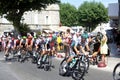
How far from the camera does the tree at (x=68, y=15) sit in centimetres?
10931

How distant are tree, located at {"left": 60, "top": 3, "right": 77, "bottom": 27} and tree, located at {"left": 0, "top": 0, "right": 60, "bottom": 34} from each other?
56792 mm

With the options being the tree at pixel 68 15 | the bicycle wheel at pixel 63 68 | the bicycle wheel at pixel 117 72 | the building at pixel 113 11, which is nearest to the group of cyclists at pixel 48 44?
the bicycle wheel at pixel 63 68

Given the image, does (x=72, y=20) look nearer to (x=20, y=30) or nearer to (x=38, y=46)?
(x=20, y=30)

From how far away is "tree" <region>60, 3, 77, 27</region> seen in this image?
10931 centimetres

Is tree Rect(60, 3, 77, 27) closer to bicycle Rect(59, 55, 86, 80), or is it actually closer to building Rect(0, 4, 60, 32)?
building Rect(0, 4, 60, 32)

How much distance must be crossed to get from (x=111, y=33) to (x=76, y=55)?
35.9 m

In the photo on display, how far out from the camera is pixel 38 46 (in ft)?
78.6

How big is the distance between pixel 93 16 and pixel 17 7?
5122cm

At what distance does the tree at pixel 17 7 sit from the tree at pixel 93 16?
160 ft

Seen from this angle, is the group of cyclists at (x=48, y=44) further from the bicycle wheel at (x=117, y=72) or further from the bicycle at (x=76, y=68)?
the bicycle wheel at (x=117, y=72)

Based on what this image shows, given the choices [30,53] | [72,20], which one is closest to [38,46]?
[30,53]

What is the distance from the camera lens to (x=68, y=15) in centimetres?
11056

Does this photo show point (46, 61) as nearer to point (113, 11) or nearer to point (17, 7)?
point (17, 7)

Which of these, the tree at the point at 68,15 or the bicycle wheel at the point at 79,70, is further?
the tree at the point at 68,15
